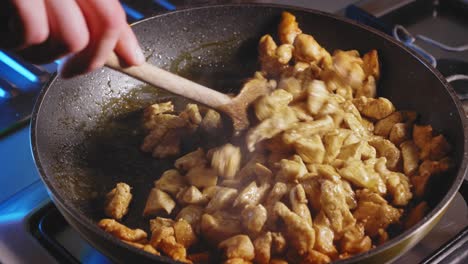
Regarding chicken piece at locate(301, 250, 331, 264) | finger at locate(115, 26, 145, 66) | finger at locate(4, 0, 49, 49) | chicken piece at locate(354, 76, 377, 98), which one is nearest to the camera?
finger at locate(4, 0, 49, 49)

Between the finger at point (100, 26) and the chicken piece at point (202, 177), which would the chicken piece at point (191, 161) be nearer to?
the chicken piece at point (202, 177)

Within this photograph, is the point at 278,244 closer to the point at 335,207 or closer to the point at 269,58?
the point at 335,207

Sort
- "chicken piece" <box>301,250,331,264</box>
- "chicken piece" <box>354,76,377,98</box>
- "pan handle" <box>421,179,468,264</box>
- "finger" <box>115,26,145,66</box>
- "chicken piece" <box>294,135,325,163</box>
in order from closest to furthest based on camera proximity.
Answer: "finger" <box>115,26,145,66</box> < "chicken piece" <box>301,250,331,264</box> < "pan handle" <box>421,179,468,264</box> < "chicken piece" <box>294,135,325,163</box> < "chicken piece" <box>354,76,377,98</box>

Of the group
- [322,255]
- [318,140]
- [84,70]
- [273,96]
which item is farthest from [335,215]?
[84,70]

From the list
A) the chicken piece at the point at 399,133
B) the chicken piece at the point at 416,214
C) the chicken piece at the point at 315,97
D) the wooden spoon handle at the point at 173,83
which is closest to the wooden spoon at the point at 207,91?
the wooden spoon handle at the point at 173,83

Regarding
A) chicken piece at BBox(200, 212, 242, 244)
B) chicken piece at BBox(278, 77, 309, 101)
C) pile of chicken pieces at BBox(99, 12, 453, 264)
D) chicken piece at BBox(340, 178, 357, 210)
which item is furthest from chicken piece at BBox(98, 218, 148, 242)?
chicken piece at BBox(278, 77, 309, 101)

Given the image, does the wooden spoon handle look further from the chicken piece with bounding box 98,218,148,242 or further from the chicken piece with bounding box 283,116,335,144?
the chicken piece with bounding box 98,218,148,242

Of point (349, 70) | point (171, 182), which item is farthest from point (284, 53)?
point (171, 182)
